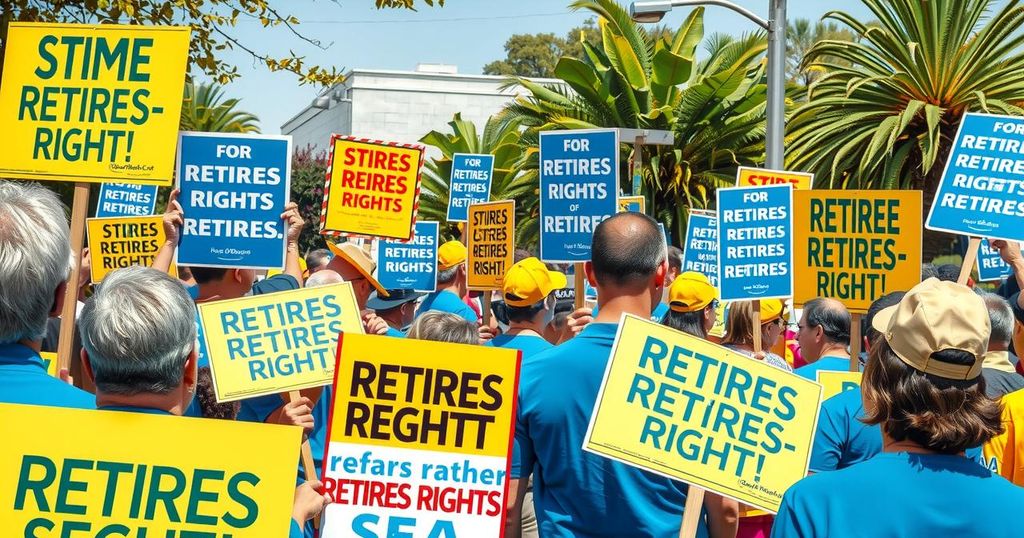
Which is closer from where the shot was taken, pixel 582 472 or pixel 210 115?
pixel 582 472

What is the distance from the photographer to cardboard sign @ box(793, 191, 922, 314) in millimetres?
7051

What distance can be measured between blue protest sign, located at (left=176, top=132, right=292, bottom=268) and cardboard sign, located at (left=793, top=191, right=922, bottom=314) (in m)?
3.21

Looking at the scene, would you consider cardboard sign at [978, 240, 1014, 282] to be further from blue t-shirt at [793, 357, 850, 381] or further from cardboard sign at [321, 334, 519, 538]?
cardboard sign at [321, 334, 519, 538]

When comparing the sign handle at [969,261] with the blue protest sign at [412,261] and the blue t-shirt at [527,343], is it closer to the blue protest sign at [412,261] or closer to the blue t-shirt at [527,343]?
the blue t-shirt at [527,343]

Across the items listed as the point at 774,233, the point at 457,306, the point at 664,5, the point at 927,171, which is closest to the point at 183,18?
the point at 457,306

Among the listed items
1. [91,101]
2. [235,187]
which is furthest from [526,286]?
[91,101]

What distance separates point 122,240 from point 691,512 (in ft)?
22.1

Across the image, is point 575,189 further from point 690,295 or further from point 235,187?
point 235,187

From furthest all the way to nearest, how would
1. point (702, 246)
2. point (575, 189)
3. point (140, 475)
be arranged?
point (702, 246)
point (575, 189)
point (140, 475)

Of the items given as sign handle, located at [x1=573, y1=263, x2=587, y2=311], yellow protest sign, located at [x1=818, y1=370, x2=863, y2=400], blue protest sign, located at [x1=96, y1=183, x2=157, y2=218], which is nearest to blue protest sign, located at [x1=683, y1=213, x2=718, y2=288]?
sign handle, located at [x1=573, y1=263, x2=587, y2=311]

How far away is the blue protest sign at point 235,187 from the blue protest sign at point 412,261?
5.30 meters

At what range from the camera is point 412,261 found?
461 inches

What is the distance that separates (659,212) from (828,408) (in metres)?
25.7

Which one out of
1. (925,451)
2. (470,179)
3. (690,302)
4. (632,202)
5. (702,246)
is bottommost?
(925,451)
